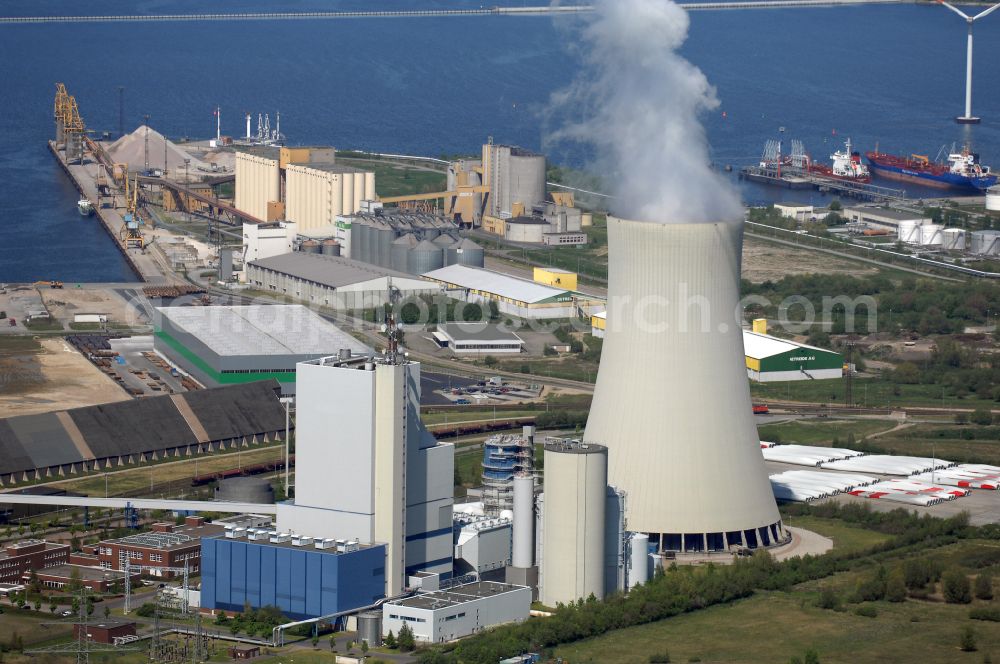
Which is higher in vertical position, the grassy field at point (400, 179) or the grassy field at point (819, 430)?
the grassy field at point (400, 179)

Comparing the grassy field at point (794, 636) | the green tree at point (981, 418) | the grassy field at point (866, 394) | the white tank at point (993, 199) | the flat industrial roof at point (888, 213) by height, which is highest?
the white tank at point (993, 199)

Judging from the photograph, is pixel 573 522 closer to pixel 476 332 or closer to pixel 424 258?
pixel 476 332

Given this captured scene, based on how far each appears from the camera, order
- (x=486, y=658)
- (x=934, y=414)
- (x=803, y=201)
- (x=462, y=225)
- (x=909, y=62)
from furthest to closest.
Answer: (x=909, y=62), (x=803, y=201), (x=462, y=225), (x=934, y=414), (x=486, y=658)

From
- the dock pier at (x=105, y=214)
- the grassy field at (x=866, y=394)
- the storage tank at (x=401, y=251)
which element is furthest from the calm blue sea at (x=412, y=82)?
the grassy field at (x=866, y=394)

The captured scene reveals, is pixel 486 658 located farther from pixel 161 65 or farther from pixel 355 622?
pixel 161 65

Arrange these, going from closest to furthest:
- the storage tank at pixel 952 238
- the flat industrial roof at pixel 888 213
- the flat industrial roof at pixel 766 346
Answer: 1. the flat industrial roof at pixel 766 346
2. the storage tank at pixel 952 238
3. the flat industrial roof at pixel 888 213

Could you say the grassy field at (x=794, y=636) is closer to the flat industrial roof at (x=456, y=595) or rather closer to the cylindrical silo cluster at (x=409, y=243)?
the flat industrial roof at (x=456, y=595)

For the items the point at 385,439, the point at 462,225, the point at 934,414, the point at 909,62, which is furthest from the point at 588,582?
the point at 909,62
